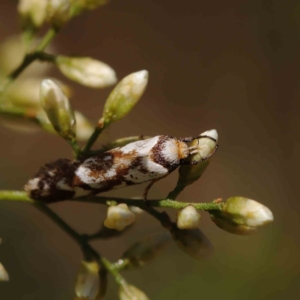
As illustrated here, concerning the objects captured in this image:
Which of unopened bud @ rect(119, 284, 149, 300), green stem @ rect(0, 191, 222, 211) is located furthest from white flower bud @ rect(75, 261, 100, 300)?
green stem @ rect(0, 191, 222, 211)

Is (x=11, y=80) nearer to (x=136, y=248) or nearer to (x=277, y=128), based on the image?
(x=136, y=248)

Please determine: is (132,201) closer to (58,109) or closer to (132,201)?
(132,201)

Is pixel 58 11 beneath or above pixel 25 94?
above

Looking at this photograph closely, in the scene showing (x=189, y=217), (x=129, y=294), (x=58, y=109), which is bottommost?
(x=129, y=294)

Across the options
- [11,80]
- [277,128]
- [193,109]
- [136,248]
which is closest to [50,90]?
[11,80]

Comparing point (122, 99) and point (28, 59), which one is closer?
point (122, 99)

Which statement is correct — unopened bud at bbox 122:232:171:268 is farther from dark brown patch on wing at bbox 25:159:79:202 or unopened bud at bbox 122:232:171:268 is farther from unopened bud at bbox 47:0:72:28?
unopened bud at bbox 47:0:72:28

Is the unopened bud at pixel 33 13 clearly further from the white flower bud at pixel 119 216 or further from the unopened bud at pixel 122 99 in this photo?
the white flower bud at pixel 119 216

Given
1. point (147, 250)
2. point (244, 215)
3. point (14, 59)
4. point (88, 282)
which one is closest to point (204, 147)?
point (244, 215)
